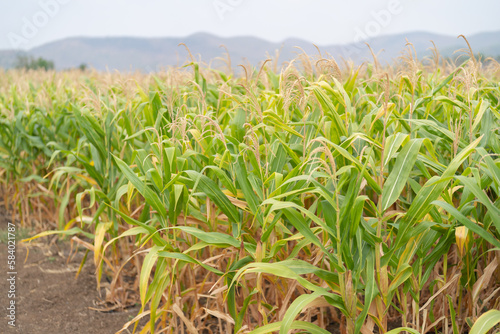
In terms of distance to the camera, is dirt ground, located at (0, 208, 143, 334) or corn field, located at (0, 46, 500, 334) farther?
dirt ground, located at (0, 208, 143, 334)

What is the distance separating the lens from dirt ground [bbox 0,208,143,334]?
256cm

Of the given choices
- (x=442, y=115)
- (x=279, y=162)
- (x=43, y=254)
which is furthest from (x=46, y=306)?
(x=442, y=115)

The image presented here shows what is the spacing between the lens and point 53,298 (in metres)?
2.87

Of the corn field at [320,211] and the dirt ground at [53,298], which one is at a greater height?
the corn field at [320,211]

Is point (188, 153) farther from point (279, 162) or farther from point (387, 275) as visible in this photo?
point (387, 275)

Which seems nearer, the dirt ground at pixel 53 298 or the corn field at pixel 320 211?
the corn field at pixel 320 211

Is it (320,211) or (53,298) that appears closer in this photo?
(320,211)

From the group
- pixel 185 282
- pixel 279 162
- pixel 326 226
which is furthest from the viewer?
pixel 185 282

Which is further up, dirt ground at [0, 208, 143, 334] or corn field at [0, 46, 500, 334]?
corn field at [0, 46, 500, 334]

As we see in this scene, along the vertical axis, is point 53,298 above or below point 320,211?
below

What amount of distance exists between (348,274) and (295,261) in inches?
7.5

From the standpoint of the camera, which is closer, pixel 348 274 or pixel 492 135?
pixel 348 274

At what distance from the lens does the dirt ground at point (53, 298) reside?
101 inches

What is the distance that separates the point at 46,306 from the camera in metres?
2.79
